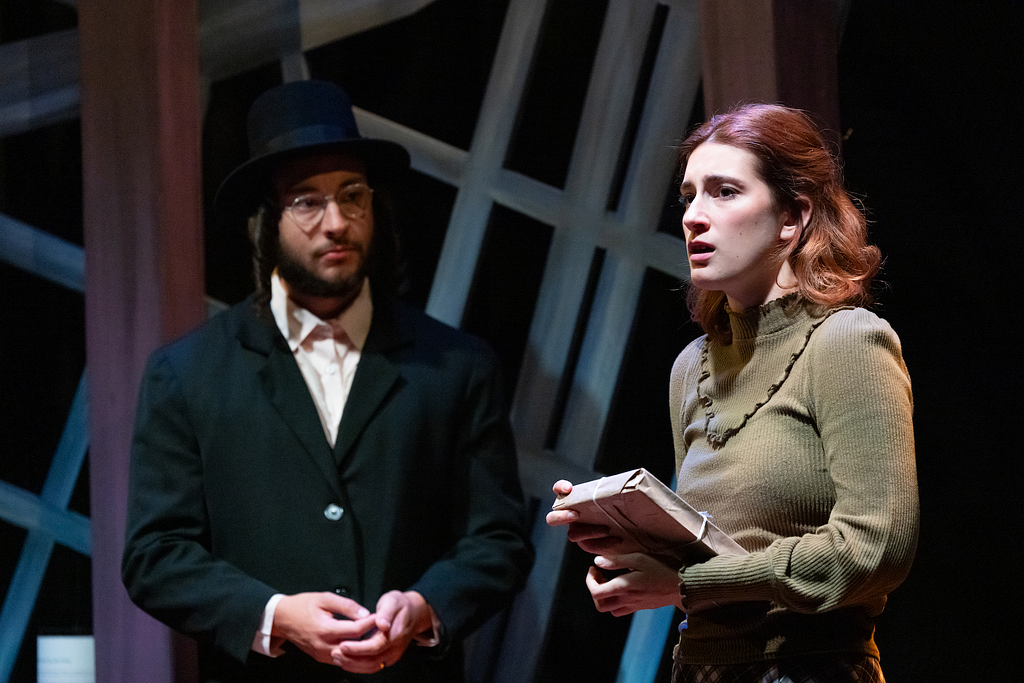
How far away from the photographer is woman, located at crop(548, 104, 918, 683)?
125cm

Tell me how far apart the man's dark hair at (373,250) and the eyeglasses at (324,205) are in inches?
2.2

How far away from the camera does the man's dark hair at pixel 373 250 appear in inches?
92.0

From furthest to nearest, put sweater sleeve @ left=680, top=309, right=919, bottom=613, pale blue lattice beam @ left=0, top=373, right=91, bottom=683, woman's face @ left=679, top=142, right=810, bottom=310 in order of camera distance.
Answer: pale blue lattice beam @ left=0, top=373, right=91, bottom=683
woman's face @ left=679, top=142, right=810, bottom=310
sweater sleeve @ left=680, top=309, right=919, bottom=613

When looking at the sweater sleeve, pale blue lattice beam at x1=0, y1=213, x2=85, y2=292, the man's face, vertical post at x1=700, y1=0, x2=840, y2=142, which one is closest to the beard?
the man's face

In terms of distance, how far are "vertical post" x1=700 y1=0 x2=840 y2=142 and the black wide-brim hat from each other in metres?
0.77

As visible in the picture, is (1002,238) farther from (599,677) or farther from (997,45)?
(599,677)

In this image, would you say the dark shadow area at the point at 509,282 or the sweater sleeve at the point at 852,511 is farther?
the dark shadow area at the point at 509,282

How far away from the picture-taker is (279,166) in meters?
2.33

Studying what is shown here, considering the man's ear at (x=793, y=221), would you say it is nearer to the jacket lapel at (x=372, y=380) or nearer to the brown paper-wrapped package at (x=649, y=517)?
the brown paper-wrapped package at (x=649, y=517)

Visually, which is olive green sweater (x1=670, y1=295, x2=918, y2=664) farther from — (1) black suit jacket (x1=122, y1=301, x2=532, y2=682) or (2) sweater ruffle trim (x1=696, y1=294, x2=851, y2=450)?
(1) black suit jacket (x1=122, y1=301, x2=532, y2=682)

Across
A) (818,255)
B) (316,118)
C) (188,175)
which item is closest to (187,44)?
(188,175)

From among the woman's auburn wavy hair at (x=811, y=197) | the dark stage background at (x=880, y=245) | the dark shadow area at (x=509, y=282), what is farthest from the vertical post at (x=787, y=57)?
the woman's auburn wavy hair at (x=811, y=197)

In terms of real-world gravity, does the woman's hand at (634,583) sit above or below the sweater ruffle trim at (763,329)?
below

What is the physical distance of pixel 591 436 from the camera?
2508mm
